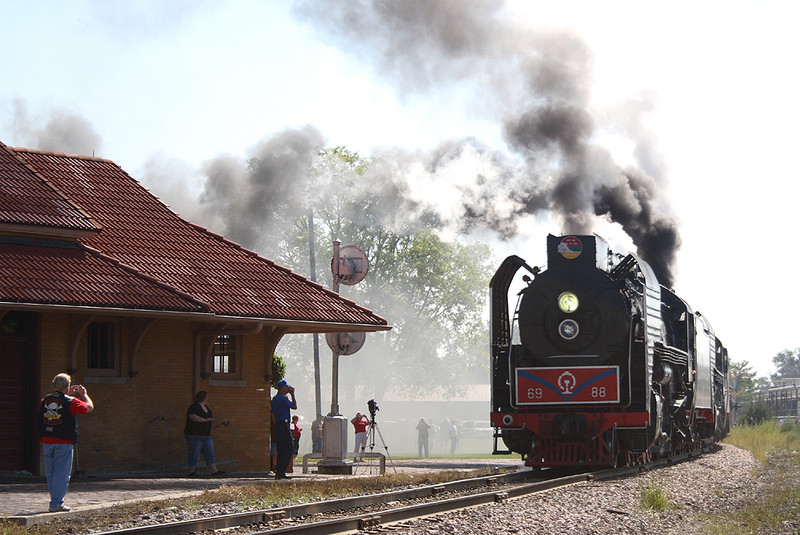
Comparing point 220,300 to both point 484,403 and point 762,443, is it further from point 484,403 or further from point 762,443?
point 484,403

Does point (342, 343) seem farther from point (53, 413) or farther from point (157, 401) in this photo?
point (53, 413)

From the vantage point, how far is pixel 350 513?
448 inches

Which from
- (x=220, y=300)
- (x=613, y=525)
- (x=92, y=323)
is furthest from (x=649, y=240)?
(x=613, y=525)

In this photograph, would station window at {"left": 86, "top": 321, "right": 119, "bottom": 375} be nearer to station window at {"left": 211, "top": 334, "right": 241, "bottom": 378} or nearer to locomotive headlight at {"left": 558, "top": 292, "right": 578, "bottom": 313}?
station window at {"left": 211, "top": 334, "right": 241, "bottom": 378}

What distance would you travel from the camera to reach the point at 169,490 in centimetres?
1414

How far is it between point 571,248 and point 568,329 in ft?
4.74

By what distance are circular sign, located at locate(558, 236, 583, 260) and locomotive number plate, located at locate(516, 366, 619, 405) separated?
1.99 metres

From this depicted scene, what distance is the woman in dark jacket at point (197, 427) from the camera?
17.2m

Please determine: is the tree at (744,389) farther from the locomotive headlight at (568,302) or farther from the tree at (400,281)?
the locomotive headlight at (568,302)

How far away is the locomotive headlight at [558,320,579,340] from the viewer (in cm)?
1830

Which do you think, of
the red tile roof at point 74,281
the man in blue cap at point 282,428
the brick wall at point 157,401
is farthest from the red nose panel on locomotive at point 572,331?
the red tile roof at point 74,281

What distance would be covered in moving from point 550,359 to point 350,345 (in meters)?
4.95

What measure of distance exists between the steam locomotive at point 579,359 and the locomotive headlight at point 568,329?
2 cm

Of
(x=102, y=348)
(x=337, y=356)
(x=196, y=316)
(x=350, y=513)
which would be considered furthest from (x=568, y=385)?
(x=102, y=348)
